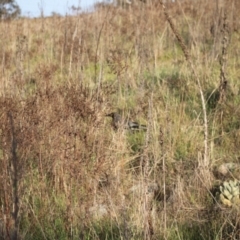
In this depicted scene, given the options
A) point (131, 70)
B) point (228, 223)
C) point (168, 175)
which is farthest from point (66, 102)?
point (131, 70)

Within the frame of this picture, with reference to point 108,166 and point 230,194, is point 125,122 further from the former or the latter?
point 230,194

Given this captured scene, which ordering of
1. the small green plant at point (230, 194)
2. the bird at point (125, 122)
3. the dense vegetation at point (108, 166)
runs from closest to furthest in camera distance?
1. the dense vegetation at point (108, 166)
2. the small green plant at point (230, 194)
3. the bird at point (125, 122)

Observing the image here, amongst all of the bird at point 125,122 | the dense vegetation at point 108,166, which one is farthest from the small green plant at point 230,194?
the bird at point 125,122

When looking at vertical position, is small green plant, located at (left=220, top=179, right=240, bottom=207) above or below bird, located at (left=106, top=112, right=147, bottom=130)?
below

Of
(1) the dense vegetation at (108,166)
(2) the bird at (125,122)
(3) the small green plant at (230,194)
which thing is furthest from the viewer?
(2) the bird at (125,122)

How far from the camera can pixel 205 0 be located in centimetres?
746

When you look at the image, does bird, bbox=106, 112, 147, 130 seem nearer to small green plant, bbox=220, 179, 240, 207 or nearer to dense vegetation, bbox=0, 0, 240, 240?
dense vegetation, bbox=0, 0, 240, 240

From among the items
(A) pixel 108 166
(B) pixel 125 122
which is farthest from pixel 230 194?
(B) pixel 125 122

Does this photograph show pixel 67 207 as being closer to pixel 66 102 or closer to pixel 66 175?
pixel 66 175

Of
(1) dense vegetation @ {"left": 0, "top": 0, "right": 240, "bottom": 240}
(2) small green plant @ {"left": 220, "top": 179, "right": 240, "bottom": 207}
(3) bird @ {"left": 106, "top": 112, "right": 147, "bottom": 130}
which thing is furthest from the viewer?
(3) bird @ {"left": 106, "top": 112, "right": 147, "bottom": 130}

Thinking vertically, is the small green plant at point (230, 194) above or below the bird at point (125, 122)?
below

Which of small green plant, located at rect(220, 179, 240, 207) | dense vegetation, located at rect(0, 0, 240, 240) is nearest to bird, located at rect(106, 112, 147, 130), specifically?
dense vegetation, located at rect(0, 0, 240, 240)

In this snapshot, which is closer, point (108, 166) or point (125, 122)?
point (108, 166)

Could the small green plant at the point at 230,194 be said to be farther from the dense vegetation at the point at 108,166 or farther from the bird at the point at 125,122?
the bird at the point at 125,122
